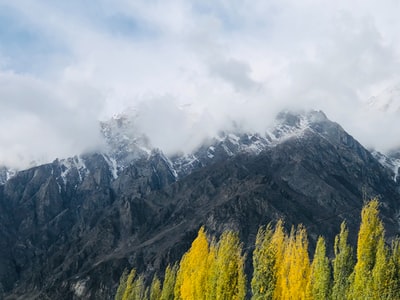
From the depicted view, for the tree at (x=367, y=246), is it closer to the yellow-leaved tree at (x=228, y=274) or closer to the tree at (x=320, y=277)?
the tree at (x=320, y=277)

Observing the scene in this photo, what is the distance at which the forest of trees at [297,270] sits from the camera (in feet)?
180

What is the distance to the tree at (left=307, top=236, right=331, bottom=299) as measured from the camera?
6506 centimetres

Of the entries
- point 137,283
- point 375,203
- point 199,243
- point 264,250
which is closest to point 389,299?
point 375,203

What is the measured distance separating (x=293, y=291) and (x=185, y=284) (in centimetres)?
1659

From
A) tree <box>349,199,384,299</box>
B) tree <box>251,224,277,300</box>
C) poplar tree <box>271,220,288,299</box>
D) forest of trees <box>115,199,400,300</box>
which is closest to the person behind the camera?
forest of trees <box>115,199,400,300</box>

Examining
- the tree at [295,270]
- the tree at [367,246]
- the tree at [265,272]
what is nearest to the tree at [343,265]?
the tree at [295,270]

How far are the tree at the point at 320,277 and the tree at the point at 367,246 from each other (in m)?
7.13

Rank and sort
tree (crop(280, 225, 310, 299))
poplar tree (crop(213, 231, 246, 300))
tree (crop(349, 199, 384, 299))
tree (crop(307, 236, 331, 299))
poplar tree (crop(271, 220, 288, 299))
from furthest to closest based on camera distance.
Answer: tree (crop(307, 236, 331, 299)) < poplar tree (crop(213, 231, 246, 300)) < tree (crop(280, 225, 310, 299)) < poplar tree (crop(271, 220, 288, 299)) < tree (crop(349, 199, 384, 299))

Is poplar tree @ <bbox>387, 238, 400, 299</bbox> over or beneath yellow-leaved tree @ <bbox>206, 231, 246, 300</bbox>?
beneath

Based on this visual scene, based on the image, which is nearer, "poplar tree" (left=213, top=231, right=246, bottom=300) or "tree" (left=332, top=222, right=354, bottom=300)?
"poplar tree" (left=213, top=231, right=246, bottom=300)

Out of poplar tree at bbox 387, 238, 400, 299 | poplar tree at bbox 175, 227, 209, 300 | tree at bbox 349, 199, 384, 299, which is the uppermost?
poplar tree at bbox 175, 227, 209, 300

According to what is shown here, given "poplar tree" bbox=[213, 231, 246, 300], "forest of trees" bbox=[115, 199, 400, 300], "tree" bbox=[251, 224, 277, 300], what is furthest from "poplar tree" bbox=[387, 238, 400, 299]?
"poplar tree" bbox=[213, 231, 246, 300]

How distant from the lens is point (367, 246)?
5666 cm

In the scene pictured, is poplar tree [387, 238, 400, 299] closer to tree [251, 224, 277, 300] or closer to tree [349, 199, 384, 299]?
tree [349, 199, 384, 299]
